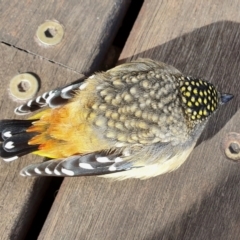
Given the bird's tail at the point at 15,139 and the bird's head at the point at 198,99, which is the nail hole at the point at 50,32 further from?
the bird's head at the point at 198,99

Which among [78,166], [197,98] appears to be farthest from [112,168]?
[197,98]

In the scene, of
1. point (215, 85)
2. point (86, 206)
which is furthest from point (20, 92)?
point (215, 85)

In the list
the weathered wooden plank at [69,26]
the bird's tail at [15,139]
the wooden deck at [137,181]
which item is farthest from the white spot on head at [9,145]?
the weathered wooden plank at [69,26]

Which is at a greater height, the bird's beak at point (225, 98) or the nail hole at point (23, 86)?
the nail hole at point (23, 86)

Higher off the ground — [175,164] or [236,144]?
[175,164]

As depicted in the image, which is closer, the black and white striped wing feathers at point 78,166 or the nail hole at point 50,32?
the black and white striped wing feathers at point 78,166

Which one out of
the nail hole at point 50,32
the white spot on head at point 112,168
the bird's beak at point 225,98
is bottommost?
the bird's beak at point 225,98

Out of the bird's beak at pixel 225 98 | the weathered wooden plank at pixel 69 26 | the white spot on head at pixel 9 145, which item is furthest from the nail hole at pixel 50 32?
the bird's beak at pixel 225 98

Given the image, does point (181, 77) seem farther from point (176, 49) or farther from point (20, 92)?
point (20, 92)
